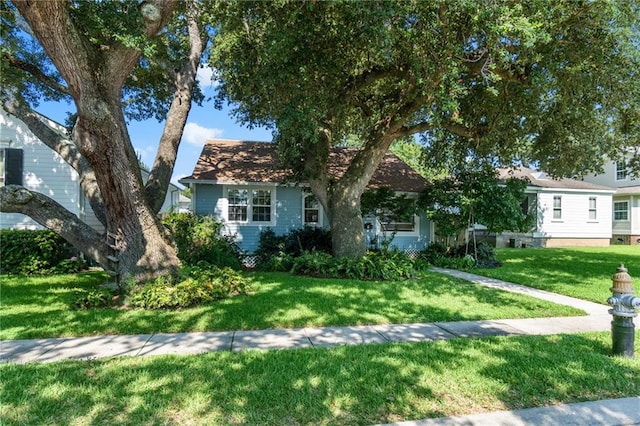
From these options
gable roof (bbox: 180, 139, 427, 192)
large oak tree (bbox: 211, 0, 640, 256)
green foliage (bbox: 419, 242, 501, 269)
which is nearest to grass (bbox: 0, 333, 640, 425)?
large oak tree (bbox: 211, 0, 640, 256)

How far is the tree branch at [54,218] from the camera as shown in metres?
6.78

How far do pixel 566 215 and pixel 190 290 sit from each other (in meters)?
22.7

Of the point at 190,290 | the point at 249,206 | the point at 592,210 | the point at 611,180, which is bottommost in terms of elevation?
the point at 190,290

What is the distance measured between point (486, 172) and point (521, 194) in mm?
1449

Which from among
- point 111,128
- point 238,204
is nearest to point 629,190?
point 238,204

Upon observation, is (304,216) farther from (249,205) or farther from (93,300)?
(93,300)

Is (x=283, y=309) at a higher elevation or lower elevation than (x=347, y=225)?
lower

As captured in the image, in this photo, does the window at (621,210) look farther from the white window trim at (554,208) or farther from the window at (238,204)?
the window at (238,204)

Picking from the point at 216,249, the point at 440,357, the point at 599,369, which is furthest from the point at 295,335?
the point at 216,249

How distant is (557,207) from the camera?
21.2 m

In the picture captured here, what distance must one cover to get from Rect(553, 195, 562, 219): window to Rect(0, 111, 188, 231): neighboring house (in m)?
23.8

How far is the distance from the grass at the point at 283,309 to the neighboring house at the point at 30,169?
403cm

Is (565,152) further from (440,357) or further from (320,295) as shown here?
(440,357)

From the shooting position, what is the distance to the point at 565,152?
11.3 meters
